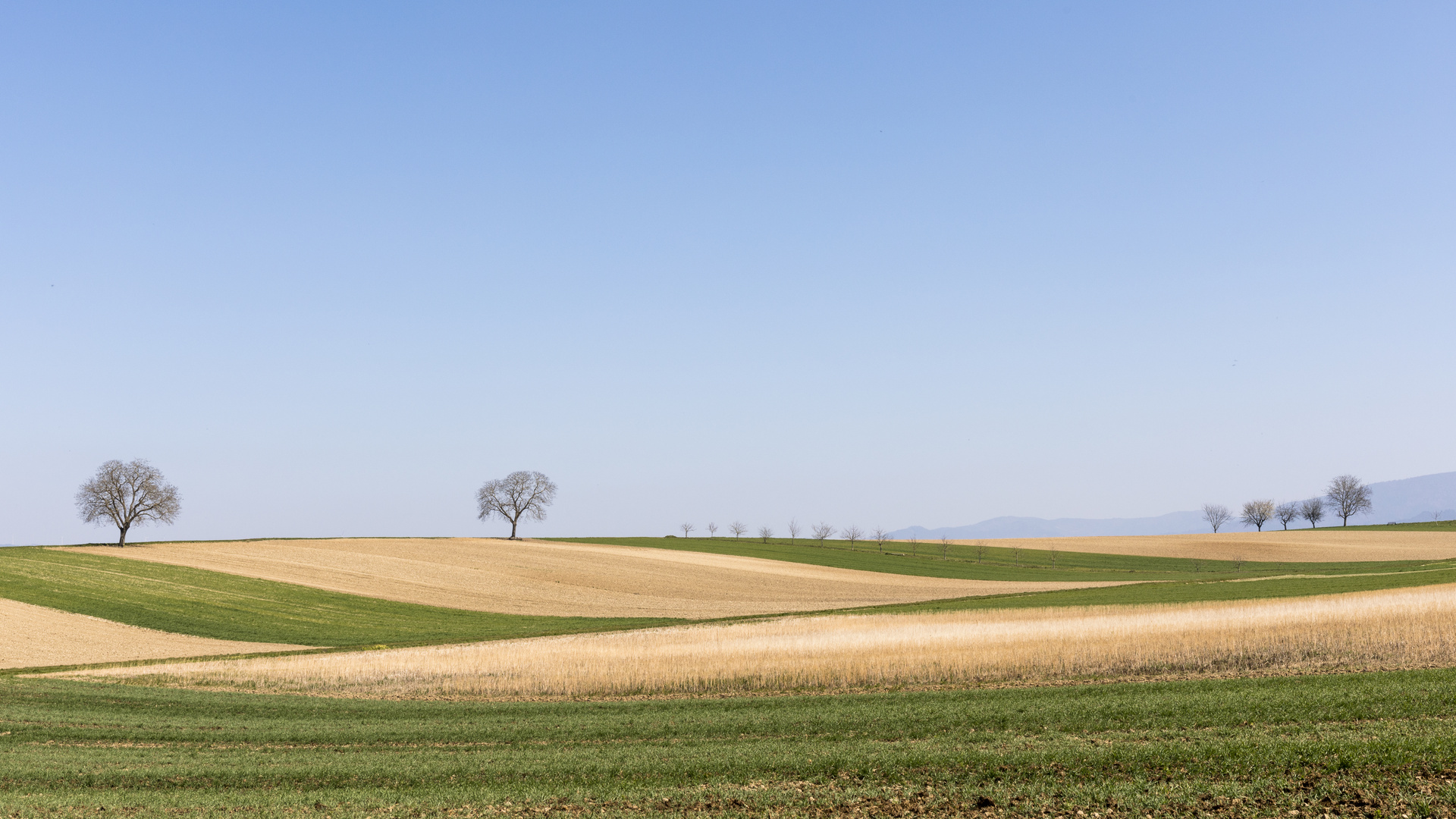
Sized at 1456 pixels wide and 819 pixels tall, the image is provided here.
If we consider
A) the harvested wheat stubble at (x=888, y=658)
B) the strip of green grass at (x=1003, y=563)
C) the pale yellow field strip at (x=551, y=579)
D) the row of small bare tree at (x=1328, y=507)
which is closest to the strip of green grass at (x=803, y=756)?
the harvested wheat stubble at (x=888, y=658)

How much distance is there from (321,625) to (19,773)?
36.2 meters

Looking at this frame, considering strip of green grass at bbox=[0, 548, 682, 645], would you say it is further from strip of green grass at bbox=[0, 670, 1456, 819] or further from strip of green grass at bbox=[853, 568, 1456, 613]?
strip of green grass at bbox=[0, 670, 1456, 819]

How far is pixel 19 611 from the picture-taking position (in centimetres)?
4388

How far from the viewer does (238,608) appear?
51.1 meters

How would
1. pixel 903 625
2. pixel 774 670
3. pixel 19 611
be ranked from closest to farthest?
pixel 774 670 → pixel 903 625 → pixel 19 611

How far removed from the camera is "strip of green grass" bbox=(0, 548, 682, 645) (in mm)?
45219

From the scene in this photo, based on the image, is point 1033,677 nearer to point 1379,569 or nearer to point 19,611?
point 19,611

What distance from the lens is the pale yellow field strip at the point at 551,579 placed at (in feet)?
203

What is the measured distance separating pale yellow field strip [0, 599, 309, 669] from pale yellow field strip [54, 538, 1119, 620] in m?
17.7

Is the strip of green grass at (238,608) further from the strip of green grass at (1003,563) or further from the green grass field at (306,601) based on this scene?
the strip of green grass at (1003,563)

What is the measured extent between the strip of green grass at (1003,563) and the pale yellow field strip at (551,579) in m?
7.29

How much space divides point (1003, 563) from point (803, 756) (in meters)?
94.1

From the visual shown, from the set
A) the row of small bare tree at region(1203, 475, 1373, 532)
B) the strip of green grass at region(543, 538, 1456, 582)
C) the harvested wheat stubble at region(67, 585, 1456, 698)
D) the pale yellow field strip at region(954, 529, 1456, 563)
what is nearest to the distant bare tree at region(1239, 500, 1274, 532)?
the row of small bare tree at region(1203, 475, 1373, 532)

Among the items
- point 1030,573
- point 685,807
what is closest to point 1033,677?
point 685,807
